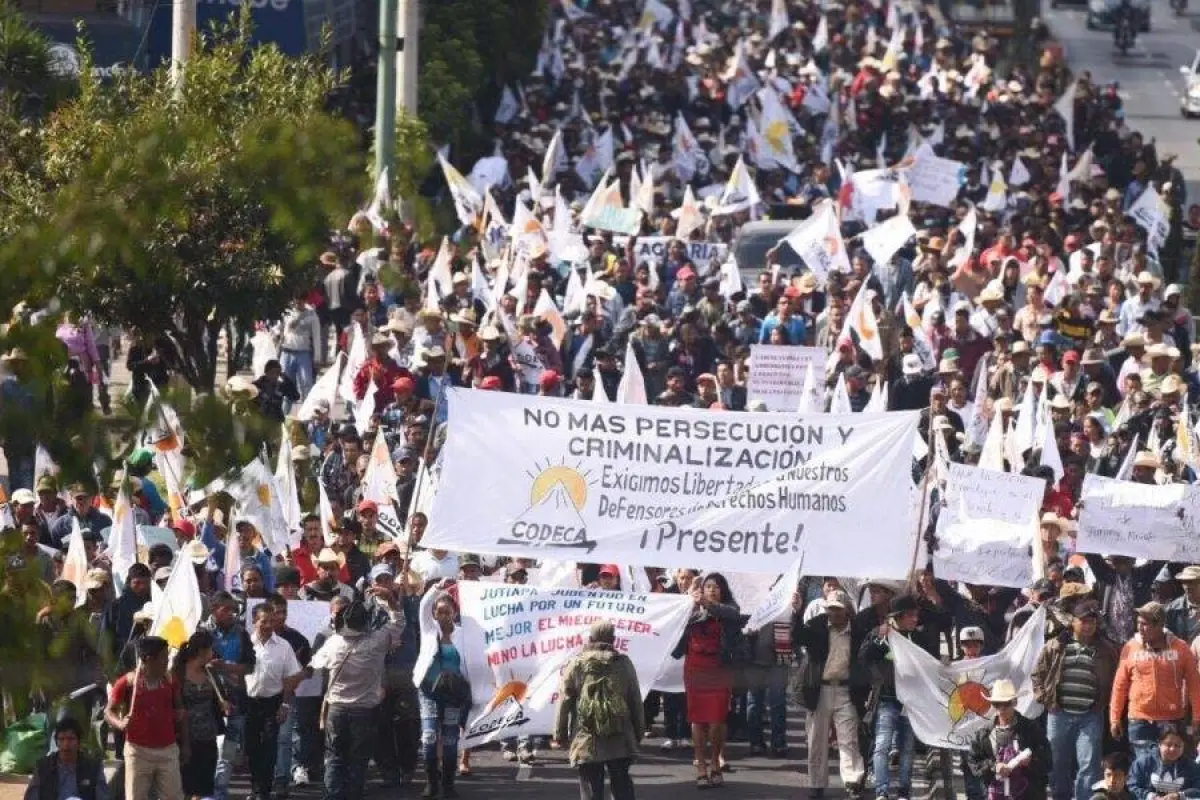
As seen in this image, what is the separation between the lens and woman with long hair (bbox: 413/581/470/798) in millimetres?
15359

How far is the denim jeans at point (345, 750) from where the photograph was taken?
15070 millimetres

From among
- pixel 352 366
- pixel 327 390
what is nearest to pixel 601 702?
pixel 352 366

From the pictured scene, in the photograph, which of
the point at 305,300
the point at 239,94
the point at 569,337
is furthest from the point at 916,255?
the point at 239,94

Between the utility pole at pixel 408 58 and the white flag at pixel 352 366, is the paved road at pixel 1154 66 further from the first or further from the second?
the white flag at pixel 352 366

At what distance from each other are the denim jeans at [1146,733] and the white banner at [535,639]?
2.42 meters

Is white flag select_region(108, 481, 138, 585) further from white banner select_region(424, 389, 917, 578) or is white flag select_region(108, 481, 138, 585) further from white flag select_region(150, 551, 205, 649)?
white banner select_region(424, 389, 917, 578)

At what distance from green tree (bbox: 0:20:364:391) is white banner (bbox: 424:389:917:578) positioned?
1.58 m

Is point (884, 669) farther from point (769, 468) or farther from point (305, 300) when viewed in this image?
point (305, 300)

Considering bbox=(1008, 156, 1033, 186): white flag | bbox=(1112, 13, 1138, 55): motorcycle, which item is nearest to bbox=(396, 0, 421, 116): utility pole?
bbox=(1008, 156, 1033, 186): white flag

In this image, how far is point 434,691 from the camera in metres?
15.4

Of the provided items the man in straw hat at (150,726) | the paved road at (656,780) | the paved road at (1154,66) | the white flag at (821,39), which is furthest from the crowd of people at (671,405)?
the paved road at (1154,66)

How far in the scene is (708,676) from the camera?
1577 cm

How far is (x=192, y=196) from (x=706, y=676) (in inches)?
308

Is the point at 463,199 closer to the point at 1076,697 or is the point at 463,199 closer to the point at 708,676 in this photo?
the point at 708,676
